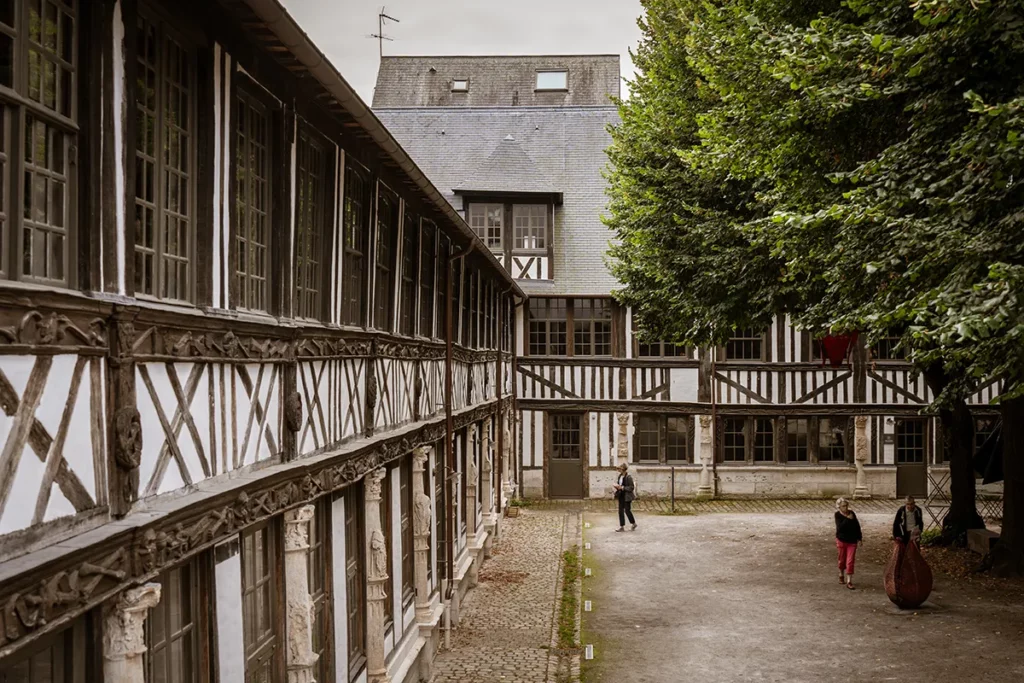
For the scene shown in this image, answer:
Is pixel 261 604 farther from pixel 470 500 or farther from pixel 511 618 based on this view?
pixel 470 500

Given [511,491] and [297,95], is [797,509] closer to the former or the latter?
[511,491]

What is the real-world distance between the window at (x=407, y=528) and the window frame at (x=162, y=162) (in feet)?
20.8

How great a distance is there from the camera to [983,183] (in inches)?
344

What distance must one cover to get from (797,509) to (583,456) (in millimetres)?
5641

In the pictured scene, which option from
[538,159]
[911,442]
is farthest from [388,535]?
[538,159]

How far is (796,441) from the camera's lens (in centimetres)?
2686

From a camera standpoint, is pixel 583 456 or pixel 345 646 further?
pixel 583 456

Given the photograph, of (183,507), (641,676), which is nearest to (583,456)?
(641,676)

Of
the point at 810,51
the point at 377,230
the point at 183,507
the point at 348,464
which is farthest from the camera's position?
the point at 810,51

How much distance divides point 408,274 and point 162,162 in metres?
6.71

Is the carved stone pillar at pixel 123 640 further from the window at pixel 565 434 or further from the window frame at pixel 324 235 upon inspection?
the window at pixel 565 434

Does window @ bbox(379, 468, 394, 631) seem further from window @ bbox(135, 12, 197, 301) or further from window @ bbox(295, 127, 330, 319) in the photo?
window @ bbox(135, 12, 197, 301)

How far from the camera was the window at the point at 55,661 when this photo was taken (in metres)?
3.86

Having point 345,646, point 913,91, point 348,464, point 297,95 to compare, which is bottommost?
point 345,646
